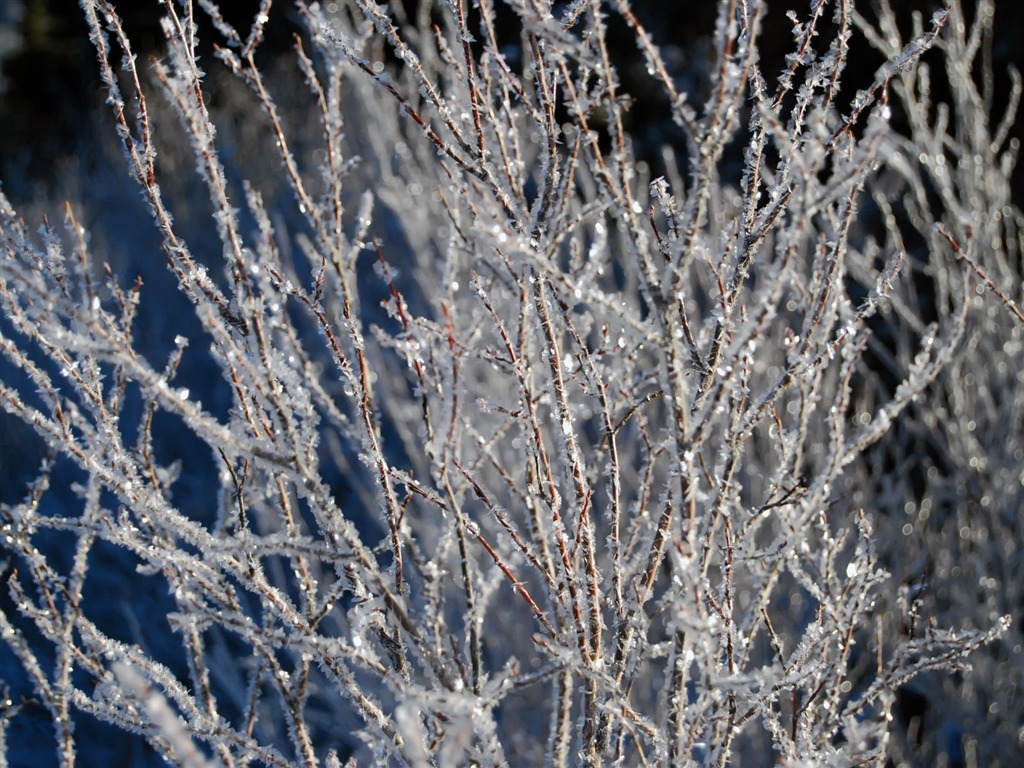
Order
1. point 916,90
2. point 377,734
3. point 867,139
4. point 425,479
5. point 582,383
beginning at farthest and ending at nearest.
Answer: point 916,90 → point 425,479 → point 582,383 → point 377,734 → point 867,139

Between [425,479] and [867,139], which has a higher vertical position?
[425,479]

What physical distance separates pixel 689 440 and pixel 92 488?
1.02 metres

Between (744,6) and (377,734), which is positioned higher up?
(744,6)

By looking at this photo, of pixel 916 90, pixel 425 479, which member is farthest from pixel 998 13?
pixel 425 479

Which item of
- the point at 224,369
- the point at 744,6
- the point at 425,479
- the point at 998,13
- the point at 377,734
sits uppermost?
the point at 998,13

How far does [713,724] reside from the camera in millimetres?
1203

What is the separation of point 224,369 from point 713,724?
2.76 ft

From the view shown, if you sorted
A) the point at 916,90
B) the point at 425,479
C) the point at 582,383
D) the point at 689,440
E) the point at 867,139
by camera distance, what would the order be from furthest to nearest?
the point at 916,90 < the point at 425,479 < the point at 582,383 < the point at 689,440 < the point at 867,139

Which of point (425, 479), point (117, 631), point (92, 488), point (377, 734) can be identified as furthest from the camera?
point (117, 631)

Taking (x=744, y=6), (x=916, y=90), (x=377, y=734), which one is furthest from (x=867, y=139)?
(x=916, y=90)

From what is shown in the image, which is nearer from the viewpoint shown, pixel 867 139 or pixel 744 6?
pixel 867 139

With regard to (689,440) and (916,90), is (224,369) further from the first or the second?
(916,90)

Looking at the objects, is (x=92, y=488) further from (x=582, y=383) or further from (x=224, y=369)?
(x=582, y=383)

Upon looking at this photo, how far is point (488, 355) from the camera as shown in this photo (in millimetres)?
1199
